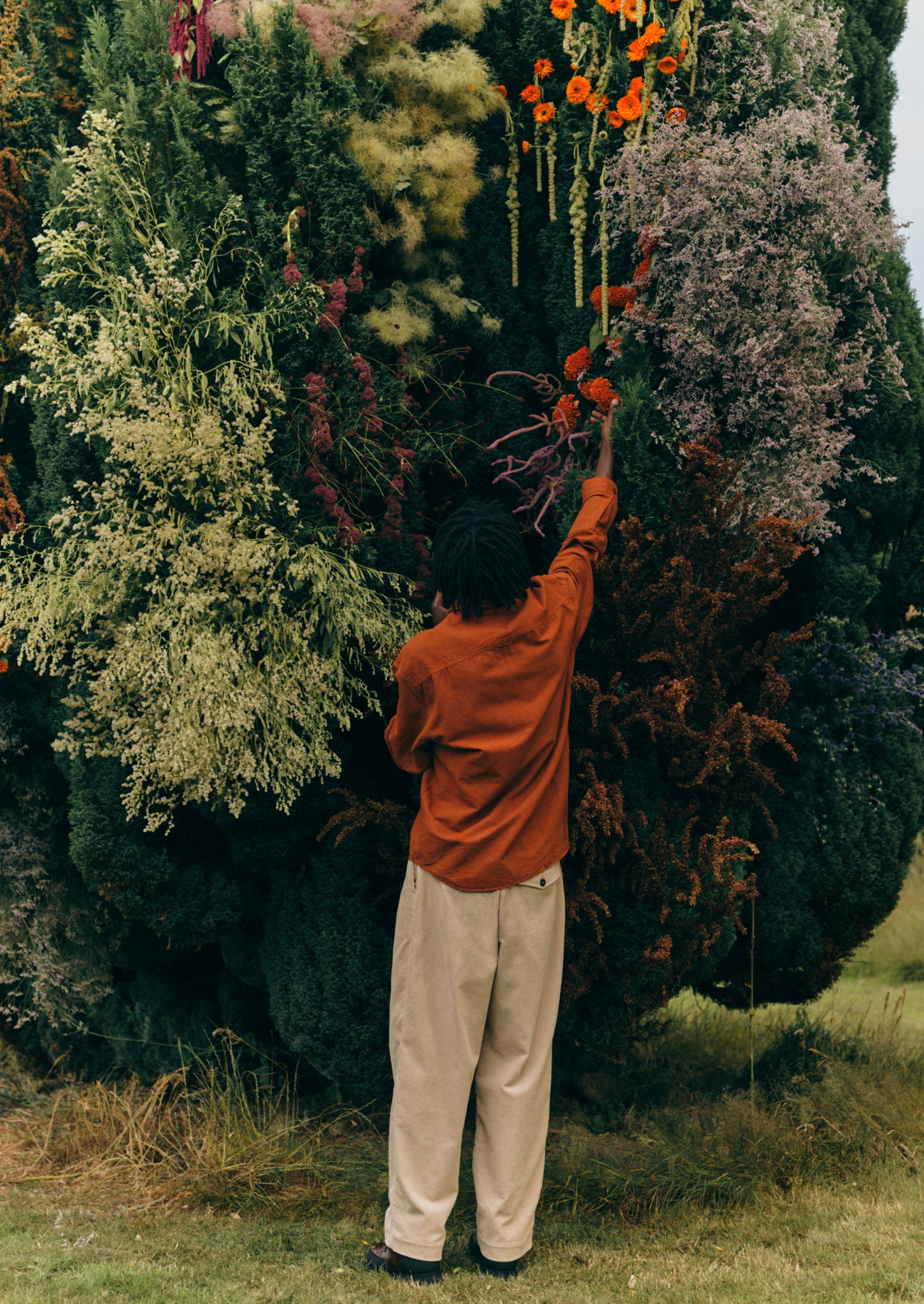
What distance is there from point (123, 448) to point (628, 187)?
2032 mm

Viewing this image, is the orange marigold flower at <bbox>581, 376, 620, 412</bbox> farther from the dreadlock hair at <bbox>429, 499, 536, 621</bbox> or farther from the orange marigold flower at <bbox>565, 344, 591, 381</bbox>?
the dreadlock hair at <bbox>429, 499, 536, 621</bbox>

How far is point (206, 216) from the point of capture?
3818mm

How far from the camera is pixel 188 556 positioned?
355 cm

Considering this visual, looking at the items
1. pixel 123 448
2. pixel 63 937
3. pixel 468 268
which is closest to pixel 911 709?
pixel 468 268

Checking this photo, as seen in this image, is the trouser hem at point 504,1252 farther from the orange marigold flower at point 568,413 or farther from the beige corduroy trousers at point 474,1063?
the orange marigold flower at point 568,413

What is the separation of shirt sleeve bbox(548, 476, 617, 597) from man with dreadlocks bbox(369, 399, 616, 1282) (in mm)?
127

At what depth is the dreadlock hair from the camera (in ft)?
10.6

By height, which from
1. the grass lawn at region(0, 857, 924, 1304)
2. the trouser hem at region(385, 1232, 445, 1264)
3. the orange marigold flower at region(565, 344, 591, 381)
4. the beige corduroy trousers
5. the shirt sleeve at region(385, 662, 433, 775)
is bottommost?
the grass lawn at region(0, 857, 924, 1304)

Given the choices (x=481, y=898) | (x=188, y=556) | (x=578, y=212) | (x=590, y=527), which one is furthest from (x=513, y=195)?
(x=481, y=898)

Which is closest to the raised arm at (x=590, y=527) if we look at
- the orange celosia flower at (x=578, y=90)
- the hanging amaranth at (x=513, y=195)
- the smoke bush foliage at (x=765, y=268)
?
the smoke bush foliage at (x=765, y=268)

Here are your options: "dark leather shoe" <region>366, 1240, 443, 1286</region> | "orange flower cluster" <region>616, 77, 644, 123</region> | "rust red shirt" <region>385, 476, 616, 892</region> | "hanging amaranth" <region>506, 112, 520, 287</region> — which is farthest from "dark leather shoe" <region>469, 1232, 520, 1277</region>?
"orange flower cluster" <region>616, 77, 644, 123</region>

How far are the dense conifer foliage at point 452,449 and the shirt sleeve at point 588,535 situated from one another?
20cm

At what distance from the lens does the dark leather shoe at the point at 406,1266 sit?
3.24 metres

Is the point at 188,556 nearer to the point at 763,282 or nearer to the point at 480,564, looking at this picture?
the point at 480,564
